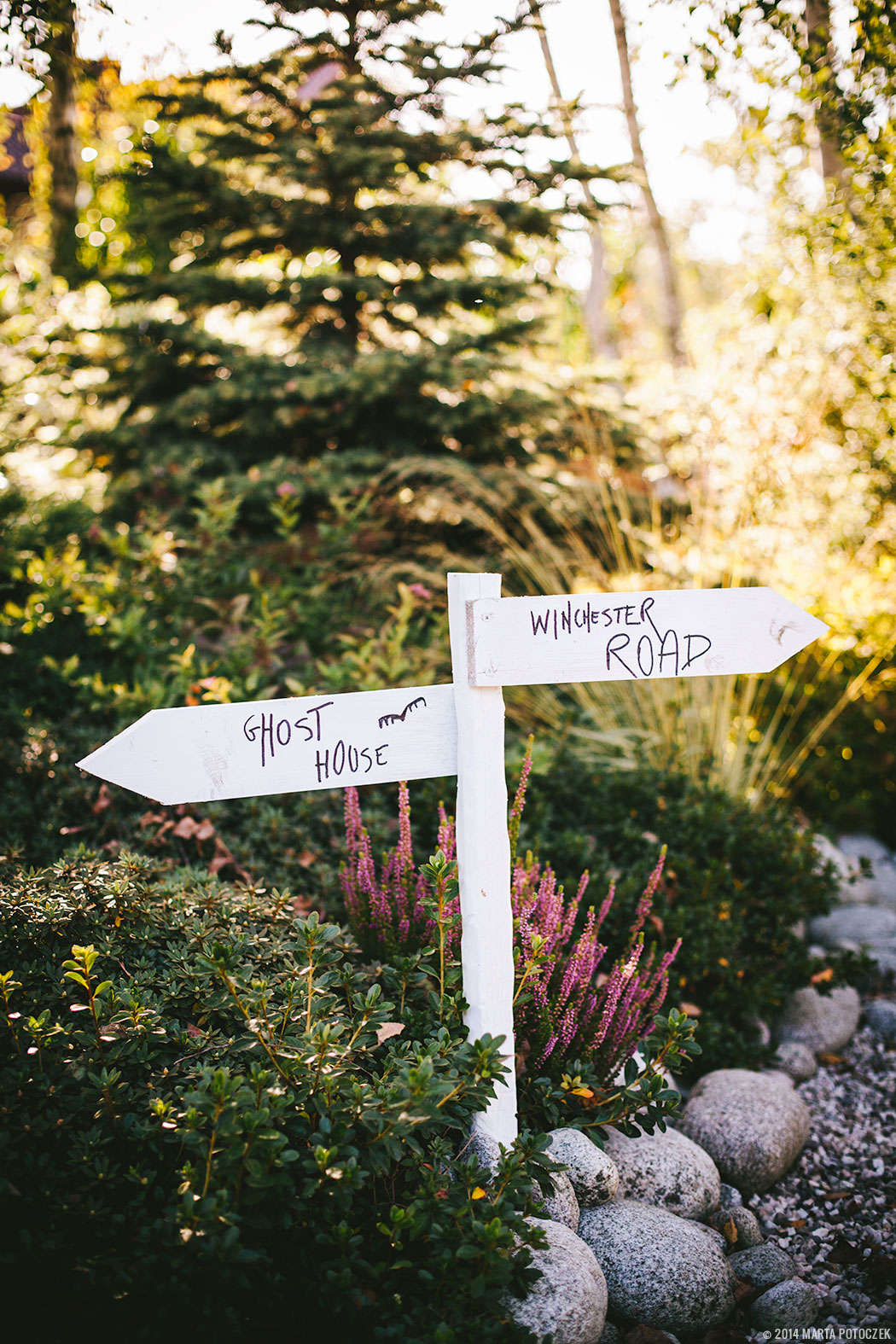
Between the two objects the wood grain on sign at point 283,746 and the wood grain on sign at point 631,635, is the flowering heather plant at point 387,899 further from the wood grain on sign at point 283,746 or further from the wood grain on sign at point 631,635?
the wood grain on sign at point 631,635

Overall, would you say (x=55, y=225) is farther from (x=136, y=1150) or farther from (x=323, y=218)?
(x=136, y=1150)

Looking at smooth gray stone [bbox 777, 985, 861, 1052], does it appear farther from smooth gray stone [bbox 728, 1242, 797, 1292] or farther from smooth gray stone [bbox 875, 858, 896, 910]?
smooth gray stone [bbox 728, 1242, 797, 1292]

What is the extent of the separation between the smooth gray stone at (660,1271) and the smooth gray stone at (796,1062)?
3.19 ft

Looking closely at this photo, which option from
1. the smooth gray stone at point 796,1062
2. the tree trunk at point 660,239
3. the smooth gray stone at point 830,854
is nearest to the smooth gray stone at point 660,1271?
the smooth gray stone at point 796,1062

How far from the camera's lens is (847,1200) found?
216 cm

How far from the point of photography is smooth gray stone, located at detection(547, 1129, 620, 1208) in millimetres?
1787

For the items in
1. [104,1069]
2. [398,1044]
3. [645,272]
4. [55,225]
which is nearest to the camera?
[104,1069]

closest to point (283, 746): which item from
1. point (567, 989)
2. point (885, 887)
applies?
point (567, 989)

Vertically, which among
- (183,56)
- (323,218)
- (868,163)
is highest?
(183,56)

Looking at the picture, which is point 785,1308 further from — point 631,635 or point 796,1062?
point 631,635

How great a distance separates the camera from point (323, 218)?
4.71 m

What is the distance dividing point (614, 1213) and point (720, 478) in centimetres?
363

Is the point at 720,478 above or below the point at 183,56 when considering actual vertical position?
below

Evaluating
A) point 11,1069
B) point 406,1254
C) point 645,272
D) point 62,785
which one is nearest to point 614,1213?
point 406,1254
